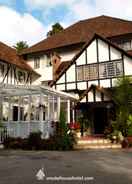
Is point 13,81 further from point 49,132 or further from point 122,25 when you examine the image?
point 122,25

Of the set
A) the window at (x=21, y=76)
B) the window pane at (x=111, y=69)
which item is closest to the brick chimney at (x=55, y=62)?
the window at (x=21, y=76)

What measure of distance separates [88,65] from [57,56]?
625 centimetres

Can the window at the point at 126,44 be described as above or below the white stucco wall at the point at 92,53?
above

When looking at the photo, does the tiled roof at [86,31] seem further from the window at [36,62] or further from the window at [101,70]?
the window at [101,70]

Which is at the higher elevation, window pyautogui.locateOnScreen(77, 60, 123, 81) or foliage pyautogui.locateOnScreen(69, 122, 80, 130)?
window pyautogui.locateOnScreen(77, 60, 123, 81)

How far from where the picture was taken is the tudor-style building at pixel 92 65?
21.8 m

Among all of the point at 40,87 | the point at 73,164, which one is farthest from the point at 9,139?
the point at 73,164

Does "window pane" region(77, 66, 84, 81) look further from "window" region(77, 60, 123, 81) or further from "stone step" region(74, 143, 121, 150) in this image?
"stone step" region(74, 143, 121, 150)

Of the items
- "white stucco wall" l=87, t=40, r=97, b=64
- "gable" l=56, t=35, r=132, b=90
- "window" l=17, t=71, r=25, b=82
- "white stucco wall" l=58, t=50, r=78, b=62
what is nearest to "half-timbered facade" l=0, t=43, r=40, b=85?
"window" l=17, t=71, r=25, b=82

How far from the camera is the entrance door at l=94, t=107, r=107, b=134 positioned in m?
22.1

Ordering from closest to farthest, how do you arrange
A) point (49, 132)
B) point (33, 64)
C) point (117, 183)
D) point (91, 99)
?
point (117, 183)
point (49, 132)
point (91, 99)
point (33, 64)

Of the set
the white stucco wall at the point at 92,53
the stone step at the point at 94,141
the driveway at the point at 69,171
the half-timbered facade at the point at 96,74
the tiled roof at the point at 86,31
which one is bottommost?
the driveway at the point at 69,171

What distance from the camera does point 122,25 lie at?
93.0 ft

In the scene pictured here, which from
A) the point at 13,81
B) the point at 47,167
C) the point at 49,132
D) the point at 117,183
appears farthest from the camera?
the point at 13,81
